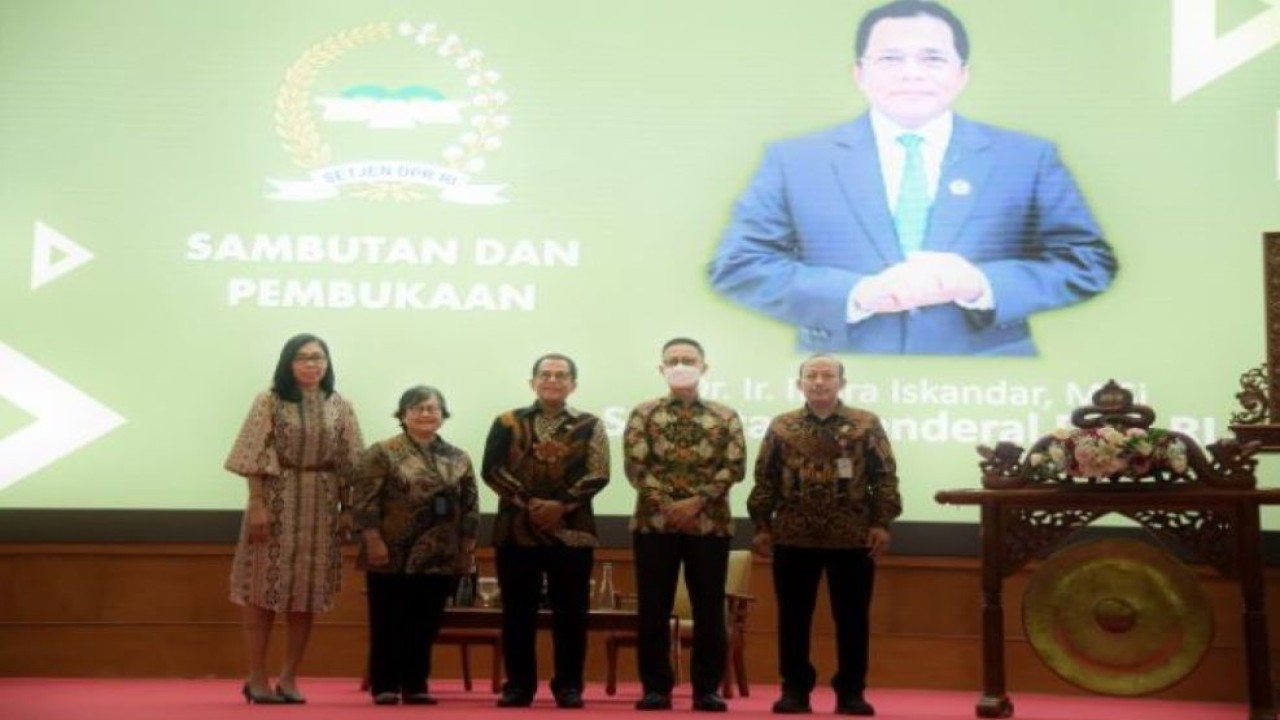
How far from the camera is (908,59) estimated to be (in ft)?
24.1

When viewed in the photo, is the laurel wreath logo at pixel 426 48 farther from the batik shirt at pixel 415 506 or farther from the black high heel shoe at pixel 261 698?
the black high heel shoe at pixel 261 698

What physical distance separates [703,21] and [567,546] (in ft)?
8.65

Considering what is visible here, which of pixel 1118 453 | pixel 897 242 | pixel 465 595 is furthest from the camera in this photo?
pixel 897 242

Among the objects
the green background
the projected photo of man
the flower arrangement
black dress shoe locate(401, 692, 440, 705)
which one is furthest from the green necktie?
black dress shoe locate(401, 692, 440, 705)

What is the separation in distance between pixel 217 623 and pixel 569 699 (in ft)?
7.35

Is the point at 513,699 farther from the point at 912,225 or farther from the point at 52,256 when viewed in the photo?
the point at 52,256

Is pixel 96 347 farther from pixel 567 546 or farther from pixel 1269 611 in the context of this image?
pixel 1269 611

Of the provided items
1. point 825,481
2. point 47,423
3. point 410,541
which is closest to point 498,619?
point 410,541

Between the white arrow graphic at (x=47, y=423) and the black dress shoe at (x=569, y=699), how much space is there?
2.53 meters

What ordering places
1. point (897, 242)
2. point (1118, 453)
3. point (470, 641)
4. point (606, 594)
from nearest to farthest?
point (1118, 453) < point (470, 641) < point (606, 594) < point (897, 242)

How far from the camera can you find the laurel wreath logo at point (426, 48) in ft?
24.0

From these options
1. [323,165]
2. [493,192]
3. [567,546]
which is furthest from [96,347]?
[567,546]

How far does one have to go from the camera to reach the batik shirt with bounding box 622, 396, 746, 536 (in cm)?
566

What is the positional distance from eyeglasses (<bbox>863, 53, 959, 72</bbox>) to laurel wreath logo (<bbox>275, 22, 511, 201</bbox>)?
1534 millimetres
